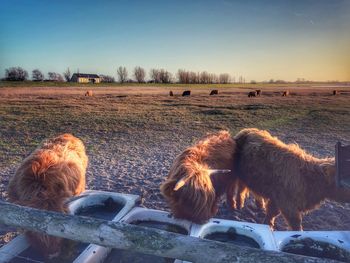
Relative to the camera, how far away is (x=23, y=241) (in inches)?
142

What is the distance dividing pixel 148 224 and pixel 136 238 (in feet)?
A: 8.09

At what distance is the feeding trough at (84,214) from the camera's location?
3475 mm

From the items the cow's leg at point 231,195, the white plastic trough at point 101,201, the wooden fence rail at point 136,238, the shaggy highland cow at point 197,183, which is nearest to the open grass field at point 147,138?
the cow's leg at point 231,195

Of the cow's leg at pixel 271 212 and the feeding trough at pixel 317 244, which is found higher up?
the feeding trough at pixel 317 244

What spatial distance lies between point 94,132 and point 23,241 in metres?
9.85

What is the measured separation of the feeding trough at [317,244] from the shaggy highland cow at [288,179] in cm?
90

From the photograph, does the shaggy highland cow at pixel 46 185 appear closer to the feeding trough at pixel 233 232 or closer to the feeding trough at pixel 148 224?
the feeding trough at pixel 148 224

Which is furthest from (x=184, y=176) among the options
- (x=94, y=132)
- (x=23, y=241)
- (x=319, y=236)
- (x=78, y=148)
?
(x=94, y=132)

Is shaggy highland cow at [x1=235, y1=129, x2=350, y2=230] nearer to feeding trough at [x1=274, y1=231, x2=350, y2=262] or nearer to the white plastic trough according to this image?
feeding trough at [x1=274, y1=231, x2=350, y2=262]

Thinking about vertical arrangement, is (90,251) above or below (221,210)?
above

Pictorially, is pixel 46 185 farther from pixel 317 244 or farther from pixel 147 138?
pixel 147 138

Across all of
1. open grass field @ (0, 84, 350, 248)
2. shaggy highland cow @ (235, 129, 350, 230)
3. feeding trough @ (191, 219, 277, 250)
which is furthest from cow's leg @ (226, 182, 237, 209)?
feeding trough @ (191, 219, 277, 250)

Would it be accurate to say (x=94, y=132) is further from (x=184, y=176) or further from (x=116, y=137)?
(x=184, y=176)

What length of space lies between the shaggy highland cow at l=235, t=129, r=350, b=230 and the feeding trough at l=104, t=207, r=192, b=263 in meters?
1.74
